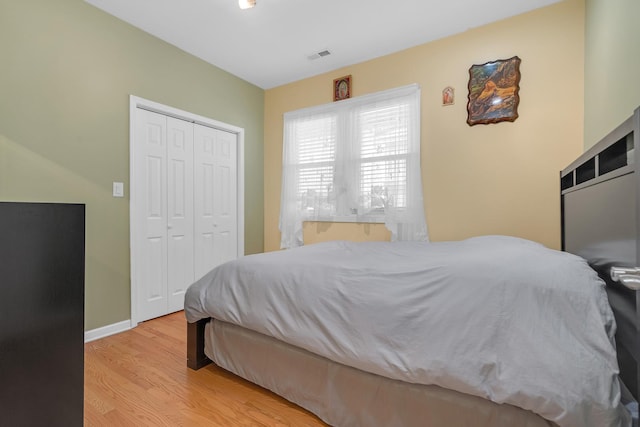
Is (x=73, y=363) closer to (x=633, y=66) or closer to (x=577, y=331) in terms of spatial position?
(x=577, y=331)

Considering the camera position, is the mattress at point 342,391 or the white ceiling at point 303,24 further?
the white ceiling at point 303,24

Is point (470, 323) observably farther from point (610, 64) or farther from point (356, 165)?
point (356, 165)

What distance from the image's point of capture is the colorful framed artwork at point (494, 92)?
245 cm

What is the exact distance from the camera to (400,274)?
1.24 metres

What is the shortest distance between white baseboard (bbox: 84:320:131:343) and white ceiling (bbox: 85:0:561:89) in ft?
8.33

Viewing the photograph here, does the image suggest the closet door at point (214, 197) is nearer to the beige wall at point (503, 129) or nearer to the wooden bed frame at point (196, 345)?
the wooden bed frame at point (196, 345)

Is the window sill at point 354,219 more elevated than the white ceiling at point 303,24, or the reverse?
the white ceiling at point 303,24

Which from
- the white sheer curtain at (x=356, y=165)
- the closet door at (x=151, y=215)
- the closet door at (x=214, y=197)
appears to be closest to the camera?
the closet door at (x=151, y=215)

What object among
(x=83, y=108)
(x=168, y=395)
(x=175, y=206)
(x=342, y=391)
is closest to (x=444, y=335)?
(x=342, y=391)

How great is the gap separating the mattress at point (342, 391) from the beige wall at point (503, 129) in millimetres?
1855

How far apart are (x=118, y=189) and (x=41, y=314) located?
213 cm

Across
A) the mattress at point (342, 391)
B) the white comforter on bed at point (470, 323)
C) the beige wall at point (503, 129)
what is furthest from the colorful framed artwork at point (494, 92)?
the mattress at point (342, 391)

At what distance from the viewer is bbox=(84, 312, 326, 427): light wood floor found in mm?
1410

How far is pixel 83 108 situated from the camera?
228cm
